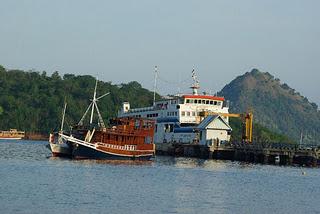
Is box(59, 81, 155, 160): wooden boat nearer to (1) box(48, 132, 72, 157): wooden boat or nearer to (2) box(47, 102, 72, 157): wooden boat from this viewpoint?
(2) box(47, 102, 72, 157): wooden boat

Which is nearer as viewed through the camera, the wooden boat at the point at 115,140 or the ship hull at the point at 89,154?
the ship hull at the point at 89,154

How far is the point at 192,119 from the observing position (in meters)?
116

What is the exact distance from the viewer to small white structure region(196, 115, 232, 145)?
107 metres

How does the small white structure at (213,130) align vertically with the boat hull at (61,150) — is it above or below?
above

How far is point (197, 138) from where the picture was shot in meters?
111

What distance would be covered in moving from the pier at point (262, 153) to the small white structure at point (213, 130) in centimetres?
103

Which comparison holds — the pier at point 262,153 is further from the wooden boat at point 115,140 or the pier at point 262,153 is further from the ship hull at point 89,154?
the ship hull at point 89,154

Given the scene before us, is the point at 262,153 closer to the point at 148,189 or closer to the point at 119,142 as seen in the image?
the point at 119,142

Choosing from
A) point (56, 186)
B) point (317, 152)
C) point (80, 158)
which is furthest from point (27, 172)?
point (317, 152)

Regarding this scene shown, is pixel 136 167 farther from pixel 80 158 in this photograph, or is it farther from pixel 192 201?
pixel 192 201

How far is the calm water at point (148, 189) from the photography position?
47.4 m

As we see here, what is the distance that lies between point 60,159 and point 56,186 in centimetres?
3055

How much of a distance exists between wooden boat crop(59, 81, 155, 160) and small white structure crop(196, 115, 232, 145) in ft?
54.3

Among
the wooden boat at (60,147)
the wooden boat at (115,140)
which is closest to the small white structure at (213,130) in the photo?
the wooden boat at (115,140)
